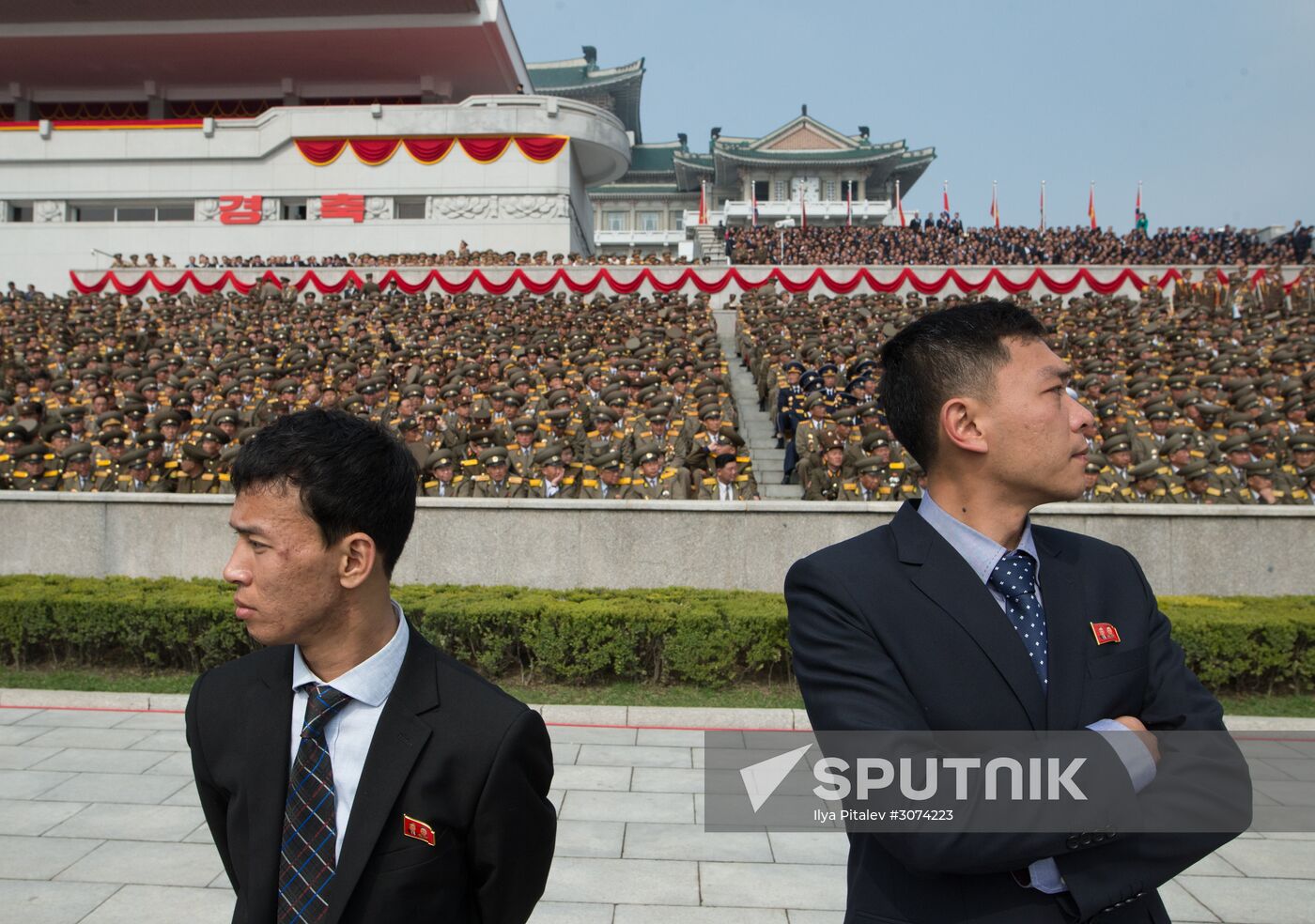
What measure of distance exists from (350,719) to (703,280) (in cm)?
2656

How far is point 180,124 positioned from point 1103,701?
38176mm

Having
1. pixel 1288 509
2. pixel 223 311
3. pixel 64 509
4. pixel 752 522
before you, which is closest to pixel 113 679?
pixel 64 509

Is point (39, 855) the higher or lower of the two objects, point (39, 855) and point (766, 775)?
the higher

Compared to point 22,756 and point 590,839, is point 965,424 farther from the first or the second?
point 22,756

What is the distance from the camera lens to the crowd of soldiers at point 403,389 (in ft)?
34.0

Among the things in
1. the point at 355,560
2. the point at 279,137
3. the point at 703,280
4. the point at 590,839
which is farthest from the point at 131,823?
the point at 279,137

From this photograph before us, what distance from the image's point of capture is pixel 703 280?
27.7 meters

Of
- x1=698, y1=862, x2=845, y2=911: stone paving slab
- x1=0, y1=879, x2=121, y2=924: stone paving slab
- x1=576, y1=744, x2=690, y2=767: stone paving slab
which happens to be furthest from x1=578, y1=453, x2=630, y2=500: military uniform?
x1=0, y1=879, x2=121, y2=924: stone paving slab

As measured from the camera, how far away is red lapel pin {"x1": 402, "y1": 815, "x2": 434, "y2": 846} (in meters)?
1.74

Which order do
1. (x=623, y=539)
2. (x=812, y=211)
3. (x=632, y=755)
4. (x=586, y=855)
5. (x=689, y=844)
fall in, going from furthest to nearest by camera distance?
(x=812, y=211) → (x=623, y=539) → (x=632, y=755) → (x=689, y=844) → (x=586, y=855)

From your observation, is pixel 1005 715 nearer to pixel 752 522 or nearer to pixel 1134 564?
pixel 1134 564

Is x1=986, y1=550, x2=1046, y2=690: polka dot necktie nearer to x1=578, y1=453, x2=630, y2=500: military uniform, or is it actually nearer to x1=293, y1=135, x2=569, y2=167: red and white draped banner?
x1=578, y1=453, x2=630, y2=500: military uniform

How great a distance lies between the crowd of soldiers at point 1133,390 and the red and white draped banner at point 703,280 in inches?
83.4

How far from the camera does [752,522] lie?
8508mm
